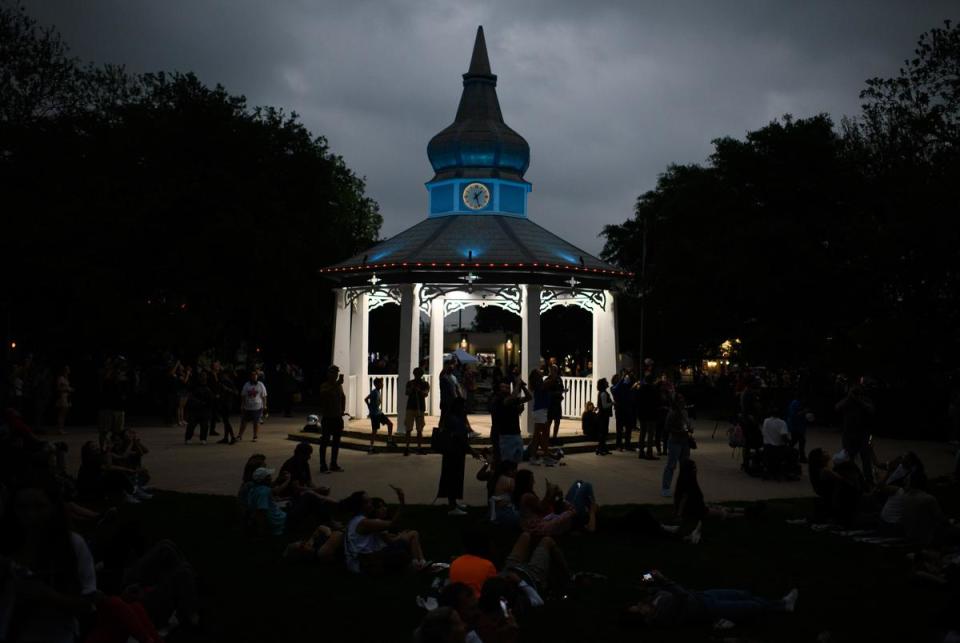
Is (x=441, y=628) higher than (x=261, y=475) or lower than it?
lower

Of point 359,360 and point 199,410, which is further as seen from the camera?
point 359,360

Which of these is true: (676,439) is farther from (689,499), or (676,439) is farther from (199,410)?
(199,410)

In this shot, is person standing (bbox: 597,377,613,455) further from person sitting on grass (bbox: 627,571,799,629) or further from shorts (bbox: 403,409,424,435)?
person sitting on grass (bbox: 627,571,799,629)

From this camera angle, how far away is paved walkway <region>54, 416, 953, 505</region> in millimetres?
14930

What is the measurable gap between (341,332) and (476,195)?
16.1ft

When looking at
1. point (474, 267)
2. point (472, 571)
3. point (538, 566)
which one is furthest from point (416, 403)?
point (472, 571)

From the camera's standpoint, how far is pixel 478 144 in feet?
81.4

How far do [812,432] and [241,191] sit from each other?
18.1 metres

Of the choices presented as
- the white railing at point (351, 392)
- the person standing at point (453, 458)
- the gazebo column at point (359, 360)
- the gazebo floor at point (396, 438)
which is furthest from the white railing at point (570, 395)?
the person standing at point (453, 458)

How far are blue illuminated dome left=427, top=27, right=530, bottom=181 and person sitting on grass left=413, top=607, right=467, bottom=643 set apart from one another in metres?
20.3

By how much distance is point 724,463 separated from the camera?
18.8 metres

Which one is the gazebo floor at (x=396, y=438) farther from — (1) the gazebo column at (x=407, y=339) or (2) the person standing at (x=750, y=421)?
(2) the person standing at (x=750, y=421)

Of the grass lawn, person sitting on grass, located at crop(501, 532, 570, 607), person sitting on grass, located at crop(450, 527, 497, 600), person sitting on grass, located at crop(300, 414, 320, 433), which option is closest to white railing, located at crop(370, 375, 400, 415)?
person sitting on grass, located at crop(300, 414, 320, 433)

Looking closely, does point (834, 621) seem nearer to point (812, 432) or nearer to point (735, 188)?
point (812, 432)
